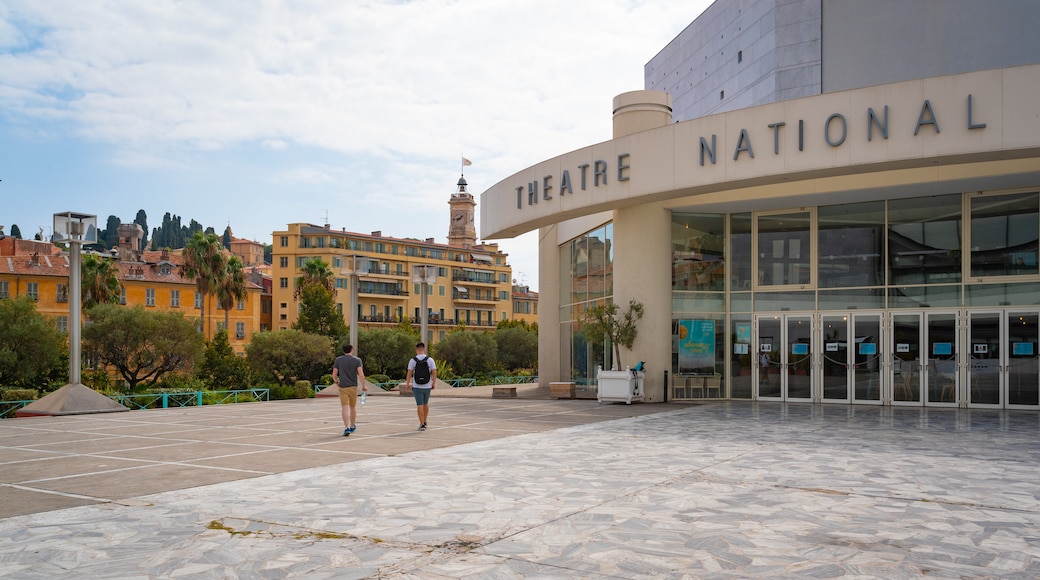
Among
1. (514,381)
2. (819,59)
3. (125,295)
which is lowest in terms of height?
(514,381)

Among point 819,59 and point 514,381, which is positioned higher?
point 819,59

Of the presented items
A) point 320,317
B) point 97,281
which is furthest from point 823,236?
point 97,281

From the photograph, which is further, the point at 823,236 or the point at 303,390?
the point at 303,390

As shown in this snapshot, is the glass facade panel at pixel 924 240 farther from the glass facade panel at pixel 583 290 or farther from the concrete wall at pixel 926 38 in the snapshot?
the concrete wall at pixel 926 38

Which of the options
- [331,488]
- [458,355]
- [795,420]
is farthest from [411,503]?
[458,355]

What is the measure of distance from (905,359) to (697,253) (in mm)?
6243

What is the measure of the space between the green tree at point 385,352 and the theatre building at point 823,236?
3491cm

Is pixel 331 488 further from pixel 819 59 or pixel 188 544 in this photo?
pixel 819 59

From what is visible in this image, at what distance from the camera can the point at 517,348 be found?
223 ft

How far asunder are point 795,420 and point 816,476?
8.01 metres

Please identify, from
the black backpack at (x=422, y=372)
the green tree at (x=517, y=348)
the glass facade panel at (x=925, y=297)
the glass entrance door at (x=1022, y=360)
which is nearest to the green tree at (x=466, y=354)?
the green tree at (x=517, y=348)

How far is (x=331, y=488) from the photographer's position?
363 inches

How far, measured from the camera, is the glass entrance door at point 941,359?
21.3 m

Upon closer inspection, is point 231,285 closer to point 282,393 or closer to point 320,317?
point 320,317
